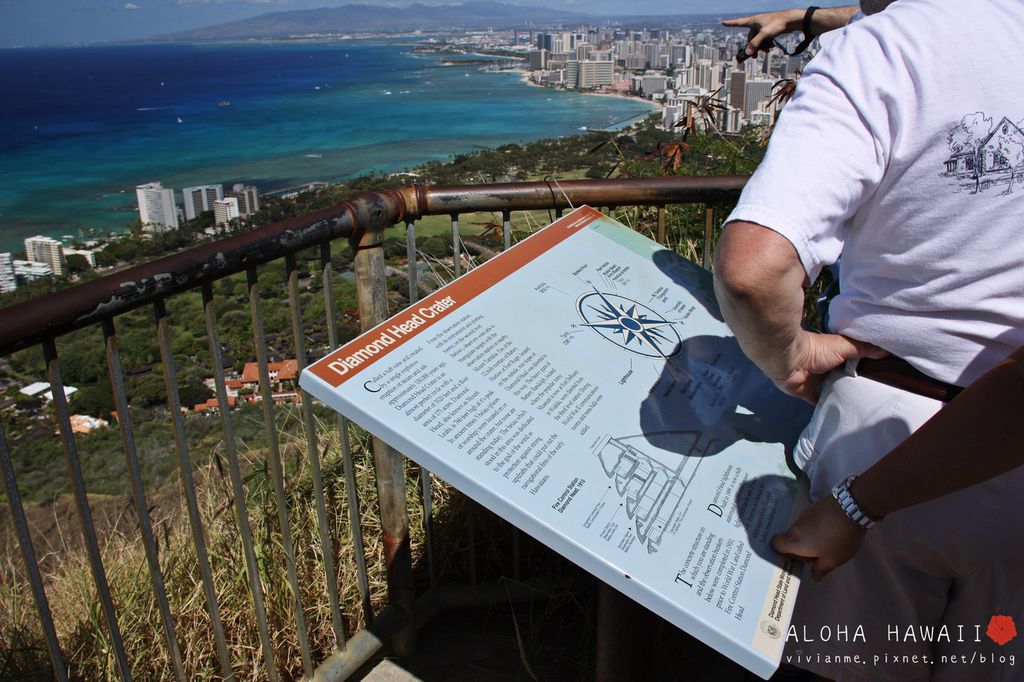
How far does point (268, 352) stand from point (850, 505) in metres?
1.54

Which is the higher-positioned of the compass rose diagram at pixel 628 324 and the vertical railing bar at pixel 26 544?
the compass rose diagram at pixel 628 324

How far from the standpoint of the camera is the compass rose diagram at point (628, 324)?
1.72m

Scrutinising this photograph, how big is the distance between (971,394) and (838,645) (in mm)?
698

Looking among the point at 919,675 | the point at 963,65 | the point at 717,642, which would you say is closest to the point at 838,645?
the point at 919,675

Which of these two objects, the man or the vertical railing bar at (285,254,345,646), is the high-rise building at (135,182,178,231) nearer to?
the vertical railing bar at (285,254,345,646)

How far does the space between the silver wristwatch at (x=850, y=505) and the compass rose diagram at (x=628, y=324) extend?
1.70 ft

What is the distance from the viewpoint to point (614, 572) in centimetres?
120

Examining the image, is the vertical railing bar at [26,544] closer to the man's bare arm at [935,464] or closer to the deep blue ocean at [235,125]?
the man's bare arm at [935,464]

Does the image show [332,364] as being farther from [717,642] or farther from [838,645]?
[838,645]

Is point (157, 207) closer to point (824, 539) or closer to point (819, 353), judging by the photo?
point (819, 353)

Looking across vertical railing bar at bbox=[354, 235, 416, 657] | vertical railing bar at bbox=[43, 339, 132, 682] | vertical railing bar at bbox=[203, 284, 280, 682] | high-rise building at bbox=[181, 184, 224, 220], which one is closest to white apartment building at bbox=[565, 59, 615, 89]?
high-rise building at bbox=[181, 184, 224, 220]

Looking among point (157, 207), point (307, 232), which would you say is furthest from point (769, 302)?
point (157, 207)

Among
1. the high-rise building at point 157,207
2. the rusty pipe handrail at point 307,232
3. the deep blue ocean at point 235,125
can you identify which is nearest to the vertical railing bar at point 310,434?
the rusty pipe handrail at point 307,232

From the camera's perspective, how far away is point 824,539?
4.31ft
